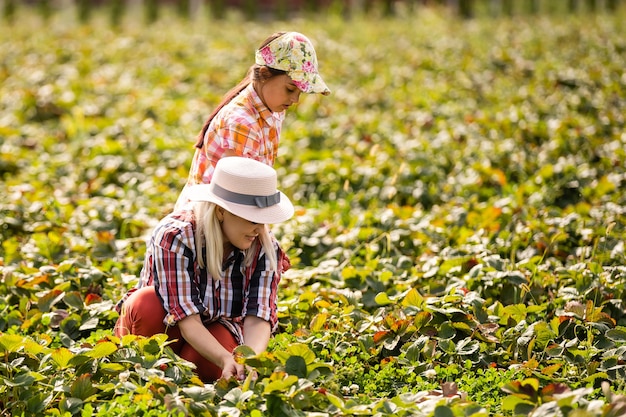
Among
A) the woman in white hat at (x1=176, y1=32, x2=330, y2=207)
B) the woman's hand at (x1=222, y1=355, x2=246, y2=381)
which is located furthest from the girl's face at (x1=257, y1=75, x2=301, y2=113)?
the woman's hand at (x1=222, y1=355, x2=246, y2=381)

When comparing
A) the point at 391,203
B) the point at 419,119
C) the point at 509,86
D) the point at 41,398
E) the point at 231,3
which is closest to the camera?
the point at 41,398

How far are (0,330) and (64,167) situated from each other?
9.90 feet

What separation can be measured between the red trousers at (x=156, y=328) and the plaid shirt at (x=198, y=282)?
5 centimetres

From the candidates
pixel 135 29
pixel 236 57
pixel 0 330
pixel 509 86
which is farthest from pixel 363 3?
pixel 0 330

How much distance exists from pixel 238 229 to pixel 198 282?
0.26 meters

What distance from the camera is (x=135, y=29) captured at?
15094 mm

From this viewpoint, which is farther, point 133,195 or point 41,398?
point 133,195

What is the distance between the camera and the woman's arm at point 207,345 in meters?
3.06

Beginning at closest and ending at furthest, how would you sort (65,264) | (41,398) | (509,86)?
(41,398)
(65,264)
(509,86)

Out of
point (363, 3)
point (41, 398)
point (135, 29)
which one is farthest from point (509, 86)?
point (363, 3)

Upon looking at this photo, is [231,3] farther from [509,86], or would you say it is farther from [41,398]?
[41,398]

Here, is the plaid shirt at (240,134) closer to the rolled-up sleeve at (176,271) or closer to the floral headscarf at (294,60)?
the floral headscarf at (294,60)

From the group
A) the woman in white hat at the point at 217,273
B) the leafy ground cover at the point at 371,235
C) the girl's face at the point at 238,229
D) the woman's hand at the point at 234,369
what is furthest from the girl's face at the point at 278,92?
the woman's hand at the point at 234,369

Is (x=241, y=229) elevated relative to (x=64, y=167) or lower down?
elevated
